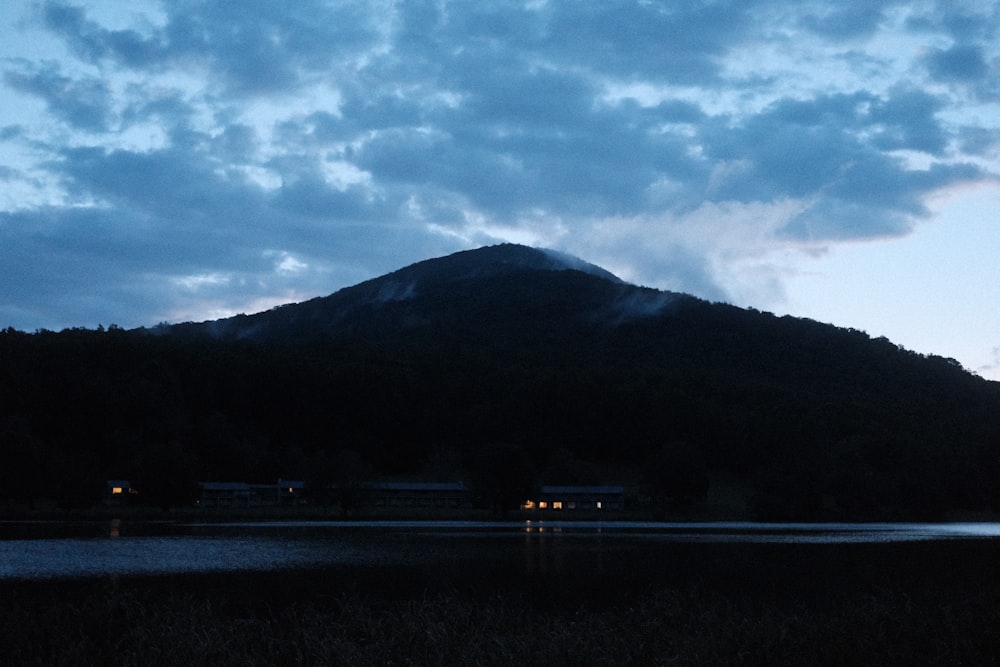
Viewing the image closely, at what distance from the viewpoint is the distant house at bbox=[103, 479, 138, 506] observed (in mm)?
113575

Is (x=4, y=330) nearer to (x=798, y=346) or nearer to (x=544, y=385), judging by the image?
(x=544, y=385)

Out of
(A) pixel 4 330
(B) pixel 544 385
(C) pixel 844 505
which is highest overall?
(A) pixel 4 330

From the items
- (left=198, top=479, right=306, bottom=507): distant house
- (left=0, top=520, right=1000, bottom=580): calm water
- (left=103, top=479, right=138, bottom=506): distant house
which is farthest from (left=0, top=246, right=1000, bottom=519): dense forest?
(left=0, top=520, right=1000, bottom=580): calm water

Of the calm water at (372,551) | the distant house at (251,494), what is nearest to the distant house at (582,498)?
the distant house at (251,494)

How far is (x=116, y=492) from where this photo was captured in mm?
117625

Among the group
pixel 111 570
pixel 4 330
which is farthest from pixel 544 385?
pixel 111 570

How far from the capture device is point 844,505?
111000mm

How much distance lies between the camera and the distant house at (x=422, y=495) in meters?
127

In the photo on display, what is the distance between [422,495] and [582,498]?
2065cm

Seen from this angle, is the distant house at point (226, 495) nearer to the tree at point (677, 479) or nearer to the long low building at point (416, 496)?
the long low building at point (416, 496)

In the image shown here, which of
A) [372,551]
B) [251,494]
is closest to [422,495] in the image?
[251,494]

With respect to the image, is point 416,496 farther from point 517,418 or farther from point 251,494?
point 517,418

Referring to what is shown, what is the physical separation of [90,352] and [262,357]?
92.0ft

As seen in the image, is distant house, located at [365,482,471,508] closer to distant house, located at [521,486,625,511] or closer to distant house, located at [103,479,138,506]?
distant house, located at [521,486,625,511]
